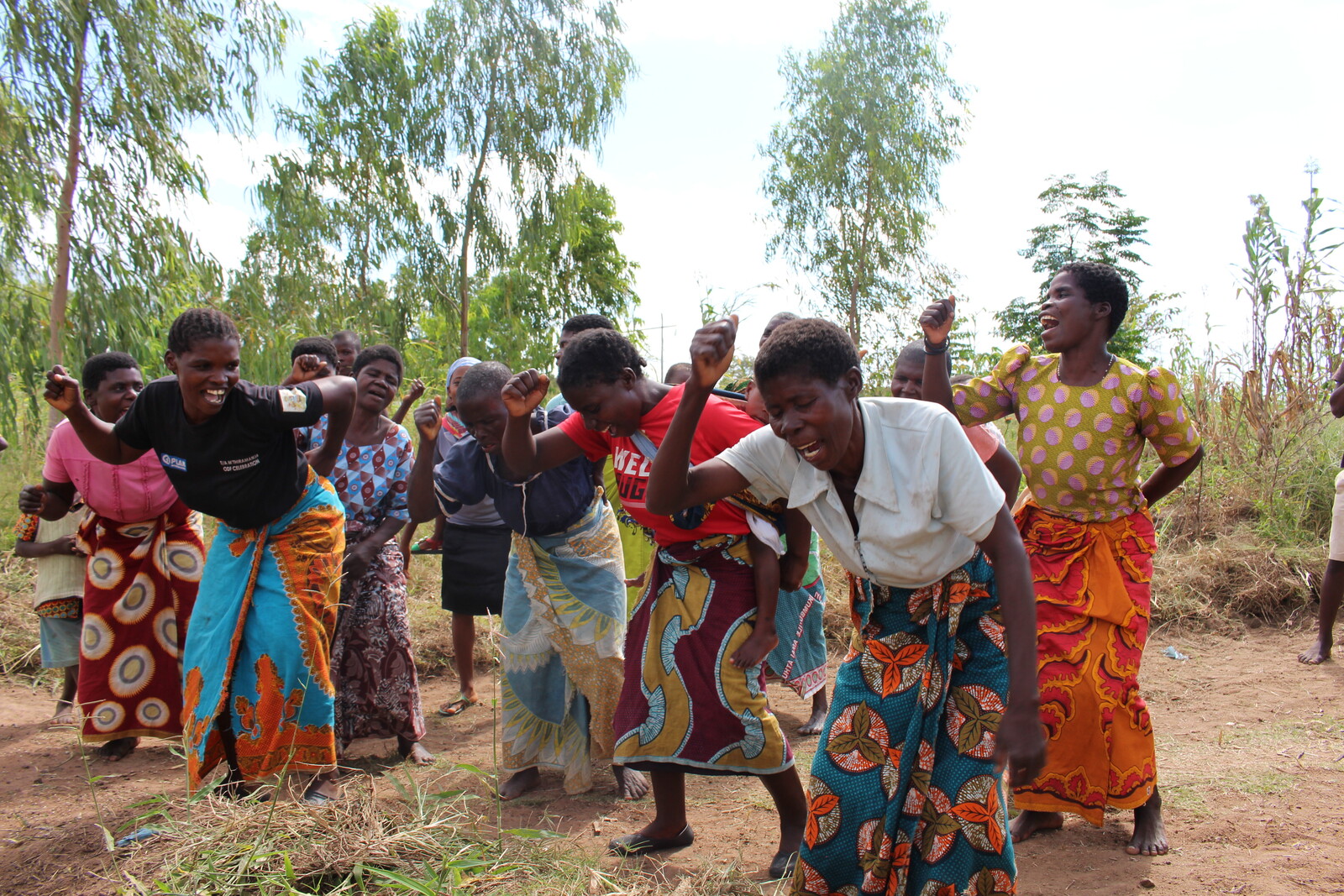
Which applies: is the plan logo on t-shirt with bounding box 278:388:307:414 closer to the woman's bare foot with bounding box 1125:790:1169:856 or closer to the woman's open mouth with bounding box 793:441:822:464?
the woman's open mouth with bounding box 793:441:822:464

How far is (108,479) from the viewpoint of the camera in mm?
4387

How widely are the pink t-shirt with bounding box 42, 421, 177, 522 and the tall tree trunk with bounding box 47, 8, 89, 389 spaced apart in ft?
12.2

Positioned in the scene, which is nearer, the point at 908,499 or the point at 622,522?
the point at 908,499

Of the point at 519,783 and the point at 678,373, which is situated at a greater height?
the point at 678,373

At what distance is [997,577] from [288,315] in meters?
10.6

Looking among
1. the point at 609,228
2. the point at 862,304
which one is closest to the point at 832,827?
the point at 609,228

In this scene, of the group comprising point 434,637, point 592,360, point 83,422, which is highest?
point 592,360

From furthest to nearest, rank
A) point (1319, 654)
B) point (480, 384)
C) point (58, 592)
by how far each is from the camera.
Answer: point (1319, 654)
point (58, 592)
point (480, 384)

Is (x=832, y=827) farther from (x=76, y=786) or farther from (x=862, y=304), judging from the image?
(x=862, y=304)

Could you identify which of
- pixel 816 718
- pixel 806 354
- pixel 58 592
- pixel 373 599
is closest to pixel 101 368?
pixel 58 592

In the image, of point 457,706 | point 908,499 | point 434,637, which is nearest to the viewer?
point 908,499

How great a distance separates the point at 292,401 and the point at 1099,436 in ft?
9.14

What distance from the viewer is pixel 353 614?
14.2 feet

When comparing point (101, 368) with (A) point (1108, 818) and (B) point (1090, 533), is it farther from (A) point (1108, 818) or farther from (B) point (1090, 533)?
(A) point (1108, 818)
